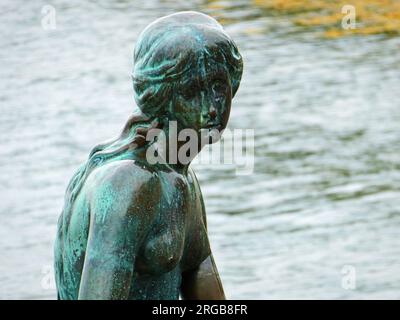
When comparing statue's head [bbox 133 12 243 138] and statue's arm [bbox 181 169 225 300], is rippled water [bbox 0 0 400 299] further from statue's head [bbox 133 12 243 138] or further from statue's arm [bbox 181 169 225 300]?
statue's head [bbox 133 12 243 138]

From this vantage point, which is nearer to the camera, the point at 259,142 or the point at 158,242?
the point at 158,242

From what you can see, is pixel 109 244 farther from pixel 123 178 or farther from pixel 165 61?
pixel 165 61

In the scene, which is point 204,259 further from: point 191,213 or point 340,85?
point 340,85

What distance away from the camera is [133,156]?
12.7 feet

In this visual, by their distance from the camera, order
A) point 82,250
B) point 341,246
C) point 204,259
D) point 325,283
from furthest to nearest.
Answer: point 341,246
point 325,283
point 204,259
point 82,250

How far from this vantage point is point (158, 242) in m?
3.83

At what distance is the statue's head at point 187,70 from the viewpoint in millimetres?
3744

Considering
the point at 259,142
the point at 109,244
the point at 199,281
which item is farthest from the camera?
the point at 259,142

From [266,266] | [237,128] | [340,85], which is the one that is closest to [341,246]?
[266,266]

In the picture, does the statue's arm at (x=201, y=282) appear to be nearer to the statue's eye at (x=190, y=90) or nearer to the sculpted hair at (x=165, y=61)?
the sculpted hair at (x=165, y=61)

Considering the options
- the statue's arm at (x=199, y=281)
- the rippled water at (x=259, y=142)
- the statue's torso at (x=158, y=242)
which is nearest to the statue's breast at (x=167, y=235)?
the statue's torso at (x=158, y=242)

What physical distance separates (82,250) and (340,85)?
31.3 feet

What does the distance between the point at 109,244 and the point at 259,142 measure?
8.03 m

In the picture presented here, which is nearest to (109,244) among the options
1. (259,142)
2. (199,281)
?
(199,281)
